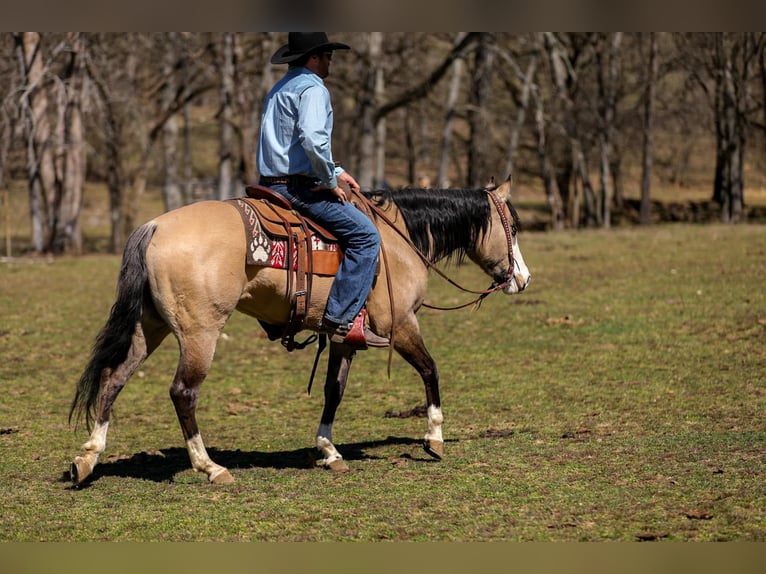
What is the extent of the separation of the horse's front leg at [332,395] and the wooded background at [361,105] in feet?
51.3

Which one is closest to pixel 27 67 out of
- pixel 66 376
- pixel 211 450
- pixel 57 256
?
pixel 57 256

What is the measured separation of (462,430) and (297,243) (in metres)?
2.74

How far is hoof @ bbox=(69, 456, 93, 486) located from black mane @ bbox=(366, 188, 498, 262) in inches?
117

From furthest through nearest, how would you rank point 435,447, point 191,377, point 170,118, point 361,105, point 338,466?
point 170,118 → point 361,105 → point 435,447 → point 338,466 → point 191,377

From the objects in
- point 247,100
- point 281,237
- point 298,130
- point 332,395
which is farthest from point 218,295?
point 247,100

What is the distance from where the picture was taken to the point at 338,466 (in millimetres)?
7543

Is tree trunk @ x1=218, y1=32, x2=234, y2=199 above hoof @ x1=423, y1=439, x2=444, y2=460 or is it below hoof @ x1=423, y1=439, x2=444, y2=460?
above

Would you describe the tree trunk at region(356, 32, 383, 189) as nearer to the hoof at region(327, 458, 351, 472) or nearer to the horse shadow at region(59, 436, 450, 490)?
the horse shadow at region(59, 436, 450, 490)

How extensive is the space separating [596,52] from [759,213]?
8942mm

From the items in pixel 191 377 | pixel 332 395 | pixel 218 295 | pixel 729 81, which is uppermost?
pixel 729 81

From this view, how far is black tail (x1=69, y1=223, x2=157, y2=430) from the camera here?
6766mm

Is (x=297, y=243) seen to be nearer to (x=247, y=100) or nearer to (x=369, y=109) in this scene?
(x=247, y=100)

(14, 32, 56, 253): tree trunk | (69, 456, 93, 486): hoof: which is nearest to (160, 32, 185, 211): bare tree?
(14, 32, 56, 253): tree trunk

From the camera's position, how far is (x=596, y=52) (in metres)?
35.5
